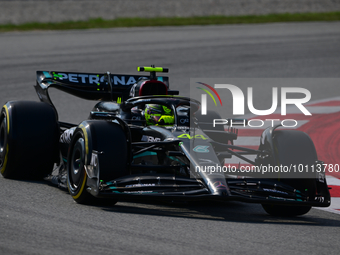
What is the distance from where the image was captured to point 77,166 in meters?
5.69

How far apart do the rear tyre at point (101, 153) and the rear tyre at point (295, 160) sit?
1544mm

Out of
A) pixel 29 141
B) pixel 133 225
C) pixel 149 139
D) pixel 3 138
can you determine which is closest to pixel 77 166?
pixel 149 139

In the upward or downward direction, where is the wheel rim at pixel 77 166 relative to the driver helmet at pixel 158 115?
downward

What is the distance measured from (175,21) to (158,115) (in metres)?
16.4

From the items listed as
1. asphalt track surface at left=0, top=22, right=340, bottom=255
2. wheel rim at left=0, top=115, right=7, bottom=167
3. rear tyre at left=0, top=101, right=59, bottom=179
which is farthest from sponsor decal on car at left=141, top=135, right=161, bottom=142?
wheel rim at left=0, top=115, right=7, bottom=167

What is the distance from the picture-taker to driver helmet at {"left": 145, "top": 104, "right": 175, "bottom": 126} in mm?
6293

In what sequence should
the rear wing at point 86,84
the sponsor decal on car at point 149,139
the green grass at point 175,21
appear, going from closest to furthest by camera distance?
the sponsor decal on car at point 149,139, the rear wing at point 86,84, the green grass at point 175,21

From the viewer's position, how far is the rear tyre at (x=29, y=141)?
6.47m

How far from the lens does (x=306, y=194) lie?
548cm

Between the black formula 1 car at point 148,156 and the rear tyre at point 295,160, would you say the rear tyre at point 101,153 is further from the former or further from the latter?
the rear tyre at point 295,160

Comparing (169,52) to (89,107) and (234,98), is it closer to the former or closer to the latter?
(234,98)

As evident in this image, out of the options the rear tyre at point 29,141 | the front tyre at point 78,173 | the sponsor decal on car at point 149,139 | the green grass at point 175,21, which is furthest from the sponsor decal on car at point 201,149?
the green grass at point 175,21

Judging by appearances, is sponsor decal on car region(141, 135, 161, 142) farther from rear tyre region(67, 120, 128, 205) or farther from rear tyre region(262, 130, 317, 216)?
rear tyre region(262, 130, 317, 216)

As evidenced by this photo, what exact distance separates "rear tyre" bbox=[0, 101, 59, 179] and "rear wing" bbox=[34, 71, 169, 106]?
1.07m
